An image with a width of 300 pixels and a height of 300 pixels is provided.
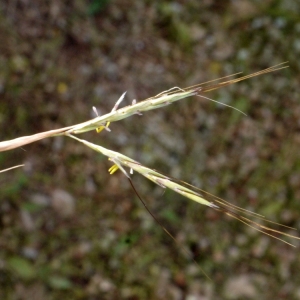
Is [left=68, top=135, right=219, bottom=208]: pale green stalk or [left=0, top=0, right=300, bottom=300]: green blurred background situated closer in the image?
[left=68, top=135, right=219, bottom=208]: pale green stalk

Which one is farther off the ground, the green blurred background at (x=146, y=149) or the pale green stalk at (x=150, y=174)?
the green blurred background at (x=146, y=149)

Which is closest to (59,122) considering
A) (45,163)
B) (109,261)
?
(45,163)

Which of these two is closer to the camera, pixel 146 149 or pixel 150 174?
pixel 150 174

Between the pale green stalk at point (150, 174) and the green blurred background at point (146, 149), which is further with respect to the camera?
the green blurred background at point (146, 149)

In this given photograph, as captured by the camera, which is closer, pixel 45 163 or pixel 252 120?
pixel 45 163

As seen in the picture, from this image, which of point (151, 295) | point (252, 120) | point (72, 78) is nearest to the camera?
point (151, 295)

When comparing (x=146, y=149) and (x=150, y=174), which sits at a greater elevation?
(x=146, y=149)

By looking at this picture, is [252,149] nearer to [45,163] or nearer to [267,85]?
[267,85]

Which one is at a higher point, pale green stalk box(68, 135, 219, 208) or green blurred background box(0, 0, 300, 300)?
green blurred background box(0, 0, 300, 300)
